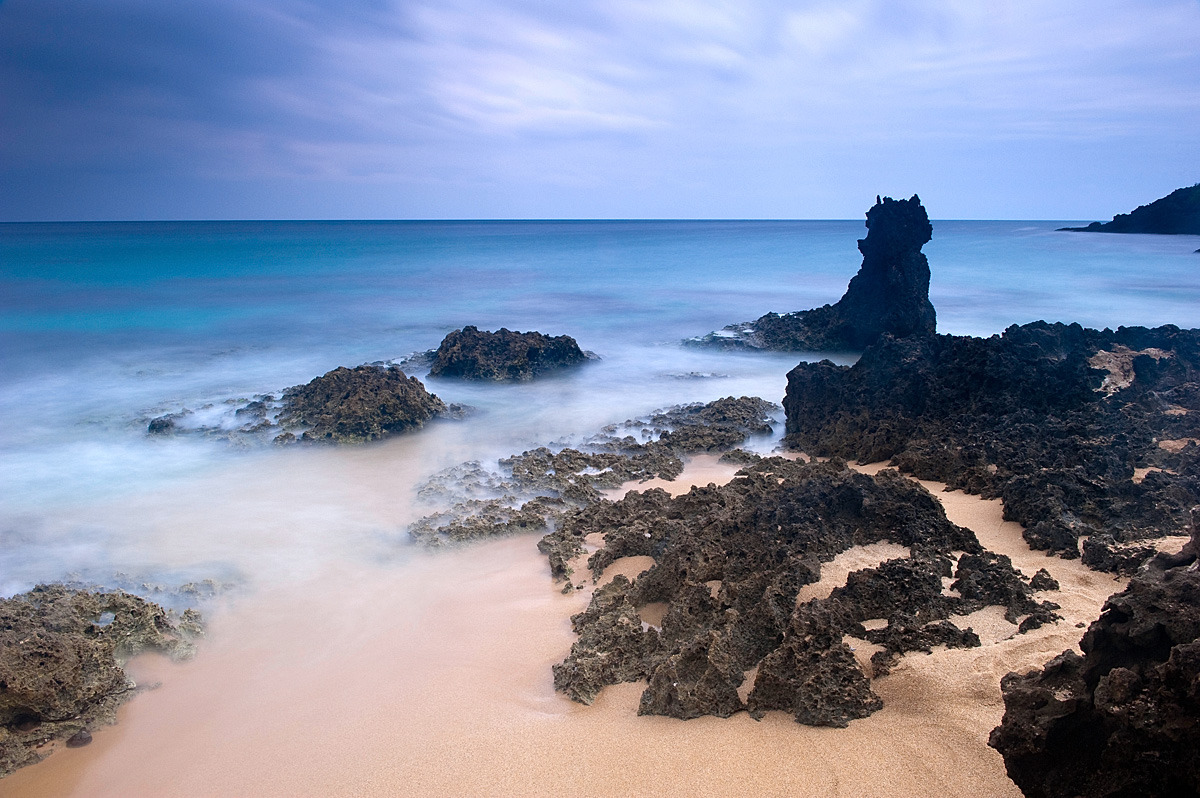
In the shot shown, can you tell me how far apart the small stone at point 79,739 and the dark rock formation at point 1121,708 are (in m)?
4.70

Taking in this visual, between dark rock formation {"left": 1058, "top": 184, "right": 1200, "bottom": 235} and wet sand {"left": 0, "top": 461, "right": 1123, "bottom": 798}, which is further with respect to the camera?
dark rock formation {"left": 1058, "top": 184, "right": 1200, "bottom": 235}

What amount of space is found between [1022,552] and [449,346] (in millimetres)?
11369

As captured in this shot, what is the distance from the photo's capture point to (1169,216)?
6819 centimetres

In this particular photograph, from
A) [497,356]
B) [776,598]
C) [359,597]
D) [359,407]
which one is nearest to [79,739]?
[359,597]

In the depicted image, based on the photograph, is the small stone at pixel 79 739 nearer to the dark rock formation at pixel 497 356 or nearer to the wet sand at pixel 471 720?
the wet sand at pixel 471 720

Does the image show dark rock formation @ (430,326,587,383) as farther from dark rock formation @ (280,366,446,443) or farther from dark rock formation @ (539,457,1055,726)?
dark rock formation @ (539,457,1055,726)

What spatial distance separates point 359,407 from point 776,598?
7501 mm

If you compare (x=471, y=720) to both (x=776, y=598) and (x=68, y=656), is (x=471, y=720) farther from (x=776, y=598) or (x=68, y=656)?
(x=68, y=656)

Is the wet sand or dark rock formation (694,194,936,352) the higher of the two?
dark rock formation (694,194,936,352)

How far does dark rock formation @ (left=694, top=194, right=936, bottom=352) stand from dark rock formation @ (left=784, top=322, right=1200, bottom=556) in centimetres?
450

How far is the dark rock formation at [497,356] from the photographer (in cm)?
1403

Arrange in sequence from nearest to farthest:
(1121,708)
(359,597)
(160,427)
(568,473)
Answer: (1121,708) < (359,597) < (568,473) < (160,427)

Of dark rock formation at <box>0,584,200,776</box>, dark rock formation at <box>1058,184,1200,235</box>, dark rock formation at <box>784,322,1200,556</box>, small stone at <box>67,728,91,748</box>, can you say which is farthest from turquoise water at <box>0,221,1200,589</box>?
dark rock formation at <box>1058,184,1200,235</box>

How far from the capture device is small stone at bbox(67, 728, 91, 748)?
13.9 feet
